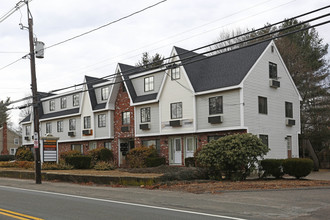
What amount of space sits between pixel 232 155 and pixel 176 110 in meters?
11.6

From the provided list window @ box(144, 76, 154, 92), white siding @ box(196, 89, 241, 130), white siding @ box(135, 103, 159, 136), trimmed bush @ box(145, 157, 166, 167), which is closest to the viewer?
white siding @ box(196, 89, 241, 130)

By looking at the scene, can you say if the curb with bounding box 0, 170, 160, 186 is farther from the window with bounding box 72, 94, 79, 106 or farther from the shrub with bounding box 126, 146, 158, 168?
the window with bounding box 72, 94, 79, 106

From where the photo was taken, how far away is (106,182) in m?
19.3

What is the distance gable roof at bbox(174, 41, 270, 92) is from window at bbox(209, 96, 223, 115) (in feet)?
2.72

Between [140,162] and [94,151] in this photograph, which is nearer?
[140,162]

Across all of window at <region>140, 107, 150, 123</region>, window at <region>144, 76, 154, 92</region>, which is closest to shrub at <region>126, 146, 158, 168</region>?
window at <region>140, 107, 150, 123</region>

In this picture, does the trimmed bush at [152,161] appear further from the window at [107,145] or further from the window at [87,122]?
the window at [87,122]

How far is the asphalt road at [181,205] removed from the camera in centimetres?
989

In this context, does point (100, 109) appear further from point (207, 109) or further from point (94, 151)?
point (207, 109)

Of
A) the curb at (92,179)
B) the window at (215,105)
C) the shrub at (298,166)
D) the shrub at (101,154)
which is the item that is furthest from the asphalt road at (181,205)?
the shrub at (101,154)

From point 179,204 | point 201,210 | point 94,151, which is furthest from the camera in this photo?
point 94,151

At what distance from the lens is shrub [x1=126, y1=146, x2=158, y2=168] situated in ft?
96.0

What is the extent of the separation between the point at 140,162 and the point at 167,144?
9.05ft

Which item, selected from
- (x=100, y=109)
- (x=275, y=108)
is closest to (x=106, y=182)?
(x=275, y=108)
